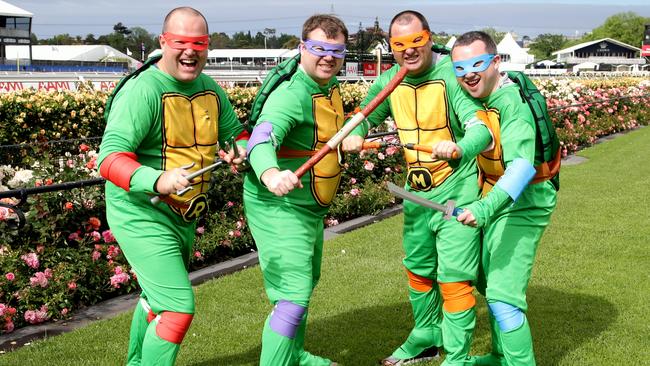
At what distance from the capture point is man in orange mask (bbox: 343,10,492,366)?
14.4 ft

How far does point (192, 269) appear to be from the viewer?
23.4ft

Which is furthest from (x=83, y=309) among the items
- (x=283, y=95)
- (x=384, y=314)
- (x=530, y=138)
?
(x=530, y=138)

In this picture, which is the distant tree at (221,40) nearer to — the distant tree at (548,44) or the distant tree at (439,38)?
the distant tree at (548,44)

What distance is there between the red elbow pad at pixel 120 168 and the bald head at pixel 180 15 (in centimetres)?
75

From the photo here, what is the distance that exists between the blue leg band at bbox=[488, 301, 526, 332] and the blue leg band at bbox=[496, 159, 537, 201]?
0.68 m

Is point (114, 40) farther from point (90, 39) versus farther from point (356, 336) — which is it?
point (356, 336)

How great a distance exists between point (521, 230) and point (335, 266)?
3.31m

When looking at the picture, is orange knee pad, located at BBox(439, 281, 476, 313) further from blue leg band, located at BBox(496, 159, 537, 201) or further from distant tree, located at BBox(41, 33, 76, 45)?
distant tree, located at BBox(41, 33, 76, 45)

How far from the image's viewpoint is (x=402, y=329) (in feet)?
18.7

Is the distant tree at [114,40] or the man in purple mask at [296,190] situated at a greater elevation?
the distant tree at [114,40]

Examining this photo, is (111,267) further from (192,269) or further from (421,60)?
(421,60)

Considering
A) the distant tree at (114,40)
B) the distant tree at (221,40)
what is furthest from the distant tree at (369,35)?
the distant tree at (221,40)

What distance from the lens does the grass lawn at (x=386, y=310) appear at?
514 cm

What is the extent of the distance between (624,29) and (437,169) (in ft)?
497
